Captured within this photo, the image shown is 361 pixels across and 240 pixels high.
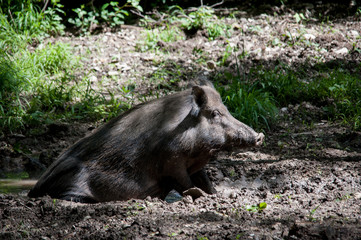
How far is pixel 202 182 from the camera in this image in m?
4.67

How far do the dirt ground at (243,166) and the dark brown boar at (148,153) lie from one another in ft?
1.15

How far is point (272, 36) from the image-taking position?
9055 mm

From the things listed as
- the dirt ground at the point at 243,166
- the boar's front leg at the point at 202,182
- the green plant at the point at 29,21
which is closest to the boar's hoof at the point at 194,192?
the dirt ground at the point at 243,166

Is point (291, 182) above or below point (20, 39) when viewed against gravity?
below

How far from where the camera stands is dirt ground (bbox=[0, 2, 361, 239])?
3.23 metres

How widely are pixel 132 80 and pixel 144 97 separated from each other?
4.11 ft

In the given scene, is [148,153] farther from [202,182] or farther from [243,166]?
[243,166]

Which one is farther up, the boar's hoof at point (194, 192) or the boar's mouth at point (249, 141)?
the boar's mouth at point (249, 141)

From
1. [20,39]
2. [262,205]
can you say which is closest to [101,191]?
[262,205]

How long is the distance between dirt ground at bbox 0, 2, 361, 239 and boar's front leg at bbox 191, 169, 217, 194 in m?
0.17

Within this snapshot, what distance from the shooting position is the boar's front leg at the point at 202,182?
4.62 meters

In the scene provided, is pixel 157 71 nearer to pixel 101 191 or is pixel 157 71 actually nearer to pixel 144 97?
pixel 144 97

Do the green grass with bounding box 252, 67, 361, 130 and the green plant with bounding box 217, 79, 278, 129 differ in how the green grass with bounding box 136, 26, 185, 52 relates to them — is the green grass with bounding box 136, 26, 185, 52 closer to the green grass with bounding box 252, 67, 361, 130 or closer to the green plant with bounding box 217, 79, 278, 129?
the green grass with bounding box 252, 67, 361, 130

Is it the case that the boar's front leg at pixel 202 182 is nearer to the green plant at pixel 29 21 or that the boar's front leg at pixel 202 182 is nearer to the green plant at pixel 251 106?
the green plant at pixel 251 106
